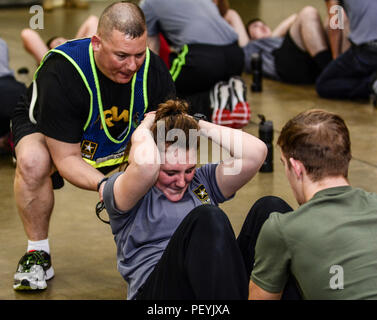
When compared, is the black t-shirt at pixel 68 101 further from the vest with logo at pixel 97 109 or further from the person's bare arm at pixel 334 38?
the person's bare arm at pixel 334 38

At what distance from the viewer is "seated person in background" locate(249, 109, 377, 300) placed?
196cm

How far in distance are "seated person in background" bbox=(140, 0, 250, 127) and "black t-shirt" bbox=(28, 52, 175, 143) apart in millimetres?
1982

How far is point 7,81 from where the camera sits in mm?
4910

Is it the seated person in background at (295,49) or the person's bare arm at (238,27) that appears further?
the person's bare arm at (238,27)

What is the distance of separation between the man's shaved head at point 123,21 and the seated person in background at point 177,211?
17.7 inches

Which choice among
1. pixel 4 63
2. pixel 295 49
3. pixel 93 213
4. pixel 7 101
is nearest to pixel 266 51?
pixel 295 49

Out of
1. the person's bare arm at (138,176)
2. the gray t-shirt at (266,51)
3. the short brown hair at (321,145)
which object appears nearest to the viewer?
the short brown hair at (321,145)

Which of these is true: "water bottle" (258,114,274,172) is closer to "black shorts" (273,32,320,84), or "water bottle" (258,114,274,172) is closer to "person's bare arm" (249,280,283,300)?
"black shorts" (273,32,320,84)

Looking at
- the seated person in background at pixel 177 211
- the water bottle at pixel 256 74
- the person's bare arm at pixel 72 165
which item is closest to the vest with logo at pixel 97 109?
the person's bare arm at pixel 72 165

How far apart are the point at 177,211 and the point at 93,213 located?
1403 mm

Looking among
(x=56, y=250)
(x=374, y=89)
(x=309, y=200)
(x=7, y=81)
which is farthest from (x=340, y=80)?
(x=309, y=200)

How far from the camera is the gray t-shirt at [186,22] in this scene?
516 cm

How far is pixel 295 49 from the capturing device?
6.54 m

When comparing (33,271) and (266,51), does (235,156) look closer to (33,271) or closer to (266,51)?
(33,271)
